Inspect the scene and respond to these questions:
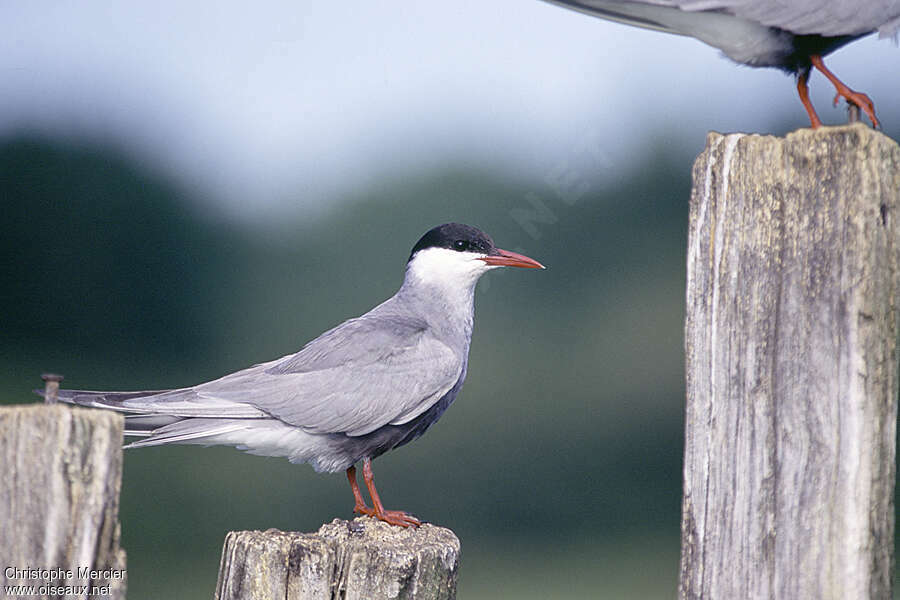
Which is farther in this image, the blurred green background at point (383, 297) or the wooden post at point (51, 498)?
the blurred green background at point (383, 297)

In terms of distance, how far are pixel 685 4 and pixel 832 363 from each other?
1982 mm

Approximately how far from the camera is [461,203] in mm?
14805

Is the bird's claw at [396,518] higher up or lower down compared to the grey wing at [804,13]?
lower down

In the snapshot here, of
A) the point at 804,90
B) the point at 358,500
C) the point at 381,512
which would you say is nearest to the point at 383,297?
the point at 358,500

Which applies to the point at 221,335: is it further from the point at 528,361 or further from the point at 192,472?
the point at 528,361

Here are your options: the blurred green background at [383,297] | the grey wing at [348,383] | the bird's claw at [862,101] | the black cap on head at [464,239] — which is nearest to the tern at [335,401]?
the grey wing at [348,383]

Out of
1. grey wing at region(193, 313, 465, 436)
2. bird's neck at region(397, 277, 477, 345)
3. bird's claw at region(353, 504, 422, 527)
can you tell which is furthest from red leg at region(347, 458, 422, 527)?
bird's neck at region(397, 277, 477, 345)

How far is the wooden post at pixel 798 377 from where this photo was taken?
7.00 ft

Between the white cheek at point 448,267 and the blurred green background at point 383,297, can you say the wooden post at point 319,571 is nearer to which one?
the white cheek at point 448,267

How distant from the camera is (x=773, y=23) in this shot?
3879 millimetres

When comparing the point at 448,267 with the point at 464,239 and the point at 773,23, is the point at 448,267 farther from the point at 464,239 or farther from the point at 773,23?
the point at 773,23

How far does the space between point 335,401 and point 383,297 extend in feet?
30.7

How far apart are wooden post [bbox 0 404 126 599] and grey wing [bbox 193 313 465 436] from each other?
6.31 ft

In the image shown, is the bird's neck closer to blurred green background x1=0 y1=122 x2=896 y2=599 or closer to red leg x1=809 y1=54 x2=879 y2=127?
red leg x1=809 y1=54 x2=879 y2=127
